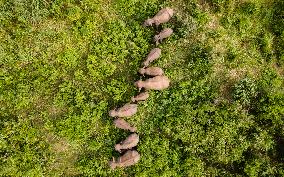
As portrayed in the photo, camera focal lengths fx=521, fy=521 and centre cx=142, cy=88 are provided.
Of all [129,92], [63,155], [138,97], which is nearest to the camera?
[138,97]

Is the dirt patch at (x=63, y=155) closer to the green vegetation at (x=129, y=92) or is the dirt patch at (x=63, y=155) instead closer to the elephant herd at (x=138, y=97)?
the green vegetation at (x=129, y=92)

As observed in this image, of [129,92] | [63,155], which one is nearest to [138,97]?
[129,92]

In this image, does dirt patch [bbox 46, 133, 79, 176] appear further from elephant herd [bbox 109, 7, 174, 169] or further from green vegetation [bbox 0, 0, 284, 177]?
elephant herd [bbox 109, 7, 174, 169]

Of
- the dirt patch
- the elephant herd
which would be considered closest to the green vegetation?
the dirt patch

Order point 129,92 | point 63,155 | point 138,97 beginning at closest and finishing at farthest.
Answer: point 138,97, point 63,155, point 129,92

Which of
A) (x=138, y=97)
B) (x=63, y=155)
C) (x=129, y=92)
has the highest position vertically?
(x=129, y=92)

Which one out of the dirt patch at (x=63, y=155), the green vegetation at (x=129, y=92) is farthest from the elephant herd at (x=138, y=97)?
the dirt patch at (x=63, y=155)

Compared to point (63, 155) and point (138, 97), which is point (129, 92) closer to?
point (138, 97)

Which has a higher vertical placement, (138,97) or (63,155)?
(138,97)
